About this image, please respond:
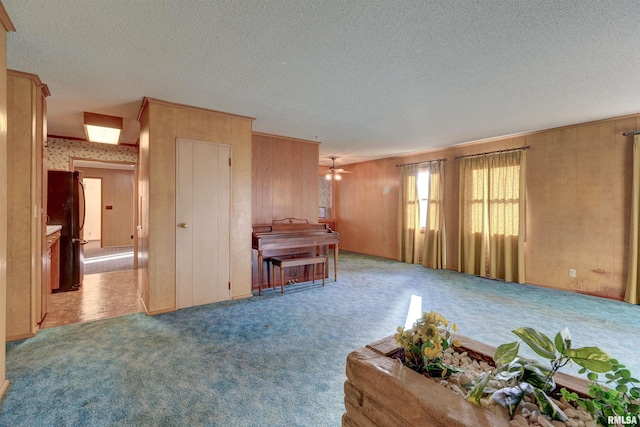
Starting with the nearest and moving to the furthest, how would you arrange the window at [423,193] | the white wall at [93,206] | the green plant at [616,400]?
1. the green plant at [616,400]
2. the window at [423,193]
3. the white wall at [93,206]

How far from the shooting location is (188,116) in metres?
3.61

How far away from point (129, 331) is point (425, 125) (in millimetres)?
4486

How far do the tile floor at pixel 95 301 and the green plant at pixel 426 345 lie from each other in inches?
132

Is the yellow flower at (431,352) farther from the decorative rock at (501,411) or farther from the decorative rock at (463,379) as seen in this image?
the decorative rock at (501,411)

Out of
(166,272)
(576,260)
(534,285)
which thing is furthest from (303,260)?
(576,260)

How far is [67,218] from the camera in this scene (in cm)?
427

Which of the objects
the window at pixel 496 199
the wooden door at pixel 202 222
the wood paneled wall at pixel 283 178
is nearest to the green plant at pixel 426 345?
the wooden door at pixel 202 222

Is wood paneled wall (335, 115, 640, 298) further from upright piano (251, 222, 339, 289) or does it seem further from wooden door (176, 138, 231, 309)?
wooden door (176, 138, 231, 309)

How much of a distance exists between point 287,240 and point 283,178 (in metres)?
1.16

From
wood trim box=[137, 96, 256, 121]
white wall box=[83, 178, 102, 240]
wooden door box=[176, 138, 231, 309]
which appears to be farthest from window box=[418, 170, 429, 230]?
white wall box=[83, 178, 102, 240]

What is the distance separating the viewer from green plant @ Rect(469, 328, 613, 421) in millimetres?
1014

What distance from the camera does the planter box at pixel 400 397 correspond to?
100cm

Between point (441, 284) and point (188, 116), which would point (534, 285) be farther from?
point (188, 116)

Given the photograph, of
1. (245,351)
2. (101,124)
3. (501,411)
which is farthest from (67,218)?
(501,411)
